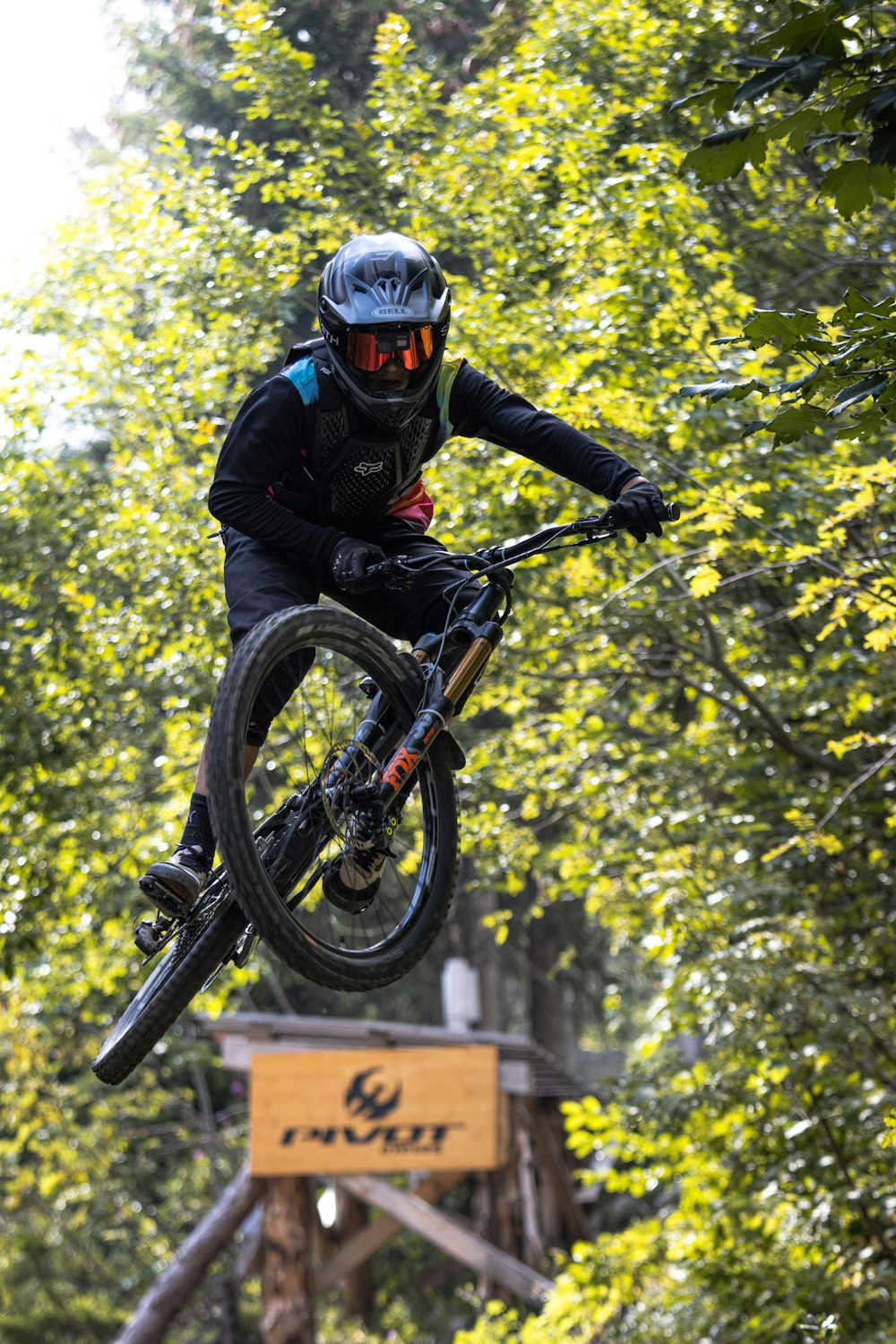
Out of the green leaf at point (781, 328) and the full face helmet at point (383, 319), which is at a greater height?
the full face helmet at point (383, 319)

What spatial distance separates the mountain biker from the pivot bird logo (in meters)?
6.61

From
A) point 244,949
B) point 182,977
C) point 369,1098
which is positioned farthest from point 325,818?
point 369,1098

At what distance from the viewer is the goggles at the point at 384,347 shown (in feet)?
10.8

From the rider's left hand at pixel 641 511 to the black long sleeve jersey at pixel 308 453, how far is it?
120mm

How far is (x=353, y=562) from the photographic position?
11.0ft

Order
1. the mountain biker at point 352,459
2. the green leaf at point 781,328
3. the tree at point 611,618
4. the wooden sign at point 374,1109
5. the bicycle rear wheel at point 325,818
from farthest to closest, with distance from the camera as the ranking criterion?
the wooden sign at point 374,1109, the tree at point 611,618, the mountain biker at point 352,459, the green leaf at point 781,328, the bicycle rear wheel at point 325,818

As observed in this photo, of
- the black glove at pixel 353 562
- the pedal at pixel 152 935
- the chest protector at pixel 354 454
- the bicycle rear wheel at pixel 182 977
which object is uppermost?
the chest protector at pixel 354 454

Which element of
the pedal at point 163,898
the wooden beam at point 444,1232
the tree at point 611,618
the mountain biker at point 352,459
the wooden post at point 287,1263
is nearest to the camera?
the pedal at point 163,898

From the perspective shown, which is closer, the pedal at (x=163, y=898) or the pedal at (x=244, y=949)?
the pedal at (x=163, y=898)

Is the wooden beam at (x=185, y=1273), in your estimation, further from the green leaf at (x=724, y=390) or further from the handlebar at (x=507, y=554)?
the green leaf at (x=724, y=390)

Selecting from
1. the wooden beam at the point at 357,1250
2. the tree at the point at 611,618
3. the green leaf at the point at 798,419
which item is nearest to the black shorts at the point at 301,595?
the green leaf at the point at 798,419

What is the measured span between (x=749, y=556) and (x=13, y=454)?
5.03m

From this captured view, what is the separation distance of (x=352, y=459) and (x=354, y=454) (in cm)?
2

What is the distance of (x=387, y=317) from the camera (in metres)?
3.27
